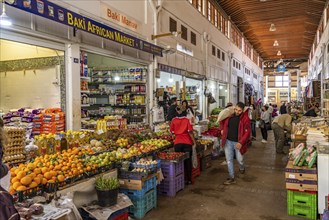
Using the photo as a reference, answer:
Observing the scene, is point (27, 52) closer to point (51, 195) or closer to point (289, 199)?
point (51, 195)

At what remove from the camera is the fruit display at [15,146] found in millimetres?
4195

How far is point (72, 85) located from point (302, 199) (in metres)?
4.84

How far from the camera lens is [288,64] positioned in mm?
41562

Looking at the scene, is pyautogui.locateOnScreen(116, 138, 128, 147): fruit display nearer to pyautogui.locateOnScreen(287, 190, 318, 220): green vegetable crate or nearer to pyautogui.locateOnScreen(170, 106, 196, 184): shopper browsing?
pyautogui.locateOnScreen(170, 106, 196, 184): shopper browsing

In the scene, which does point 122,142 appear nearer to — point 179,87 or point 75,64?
point 75,64

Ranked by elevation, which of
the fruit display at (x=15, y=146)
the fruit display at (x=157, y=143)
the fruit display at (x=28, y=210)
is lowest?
Result: the fruit display at (x=28, y=210)

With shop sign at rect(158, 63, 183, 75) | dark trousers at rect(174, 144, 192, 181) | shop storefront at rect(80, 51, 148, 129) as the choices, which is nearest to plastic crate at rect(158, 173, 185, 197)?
dark trousers at rect(174, 144, 192, 181)

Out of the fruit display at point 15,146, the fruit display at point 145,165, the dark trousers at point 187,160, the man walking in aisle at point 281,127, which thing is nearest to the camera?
the fruit display at point 15,146

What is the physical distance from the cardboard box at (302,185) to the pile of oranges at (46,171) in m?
3.06

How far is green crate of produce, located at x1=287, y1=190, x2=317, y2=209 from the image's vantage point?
14.6 ft

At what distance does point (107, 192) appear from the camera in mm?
3975

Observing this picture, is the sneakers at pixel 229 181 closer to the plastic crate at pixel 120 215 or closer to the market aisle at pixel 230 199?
the market aisle at pixel 230 199

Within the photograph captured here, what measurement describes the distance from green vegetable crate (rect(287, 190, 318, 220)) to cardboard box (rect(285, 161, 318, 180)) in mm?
242

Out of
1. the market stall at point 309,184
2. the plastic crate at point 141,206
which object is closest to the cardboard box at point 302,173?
the market stall at point 309,184
